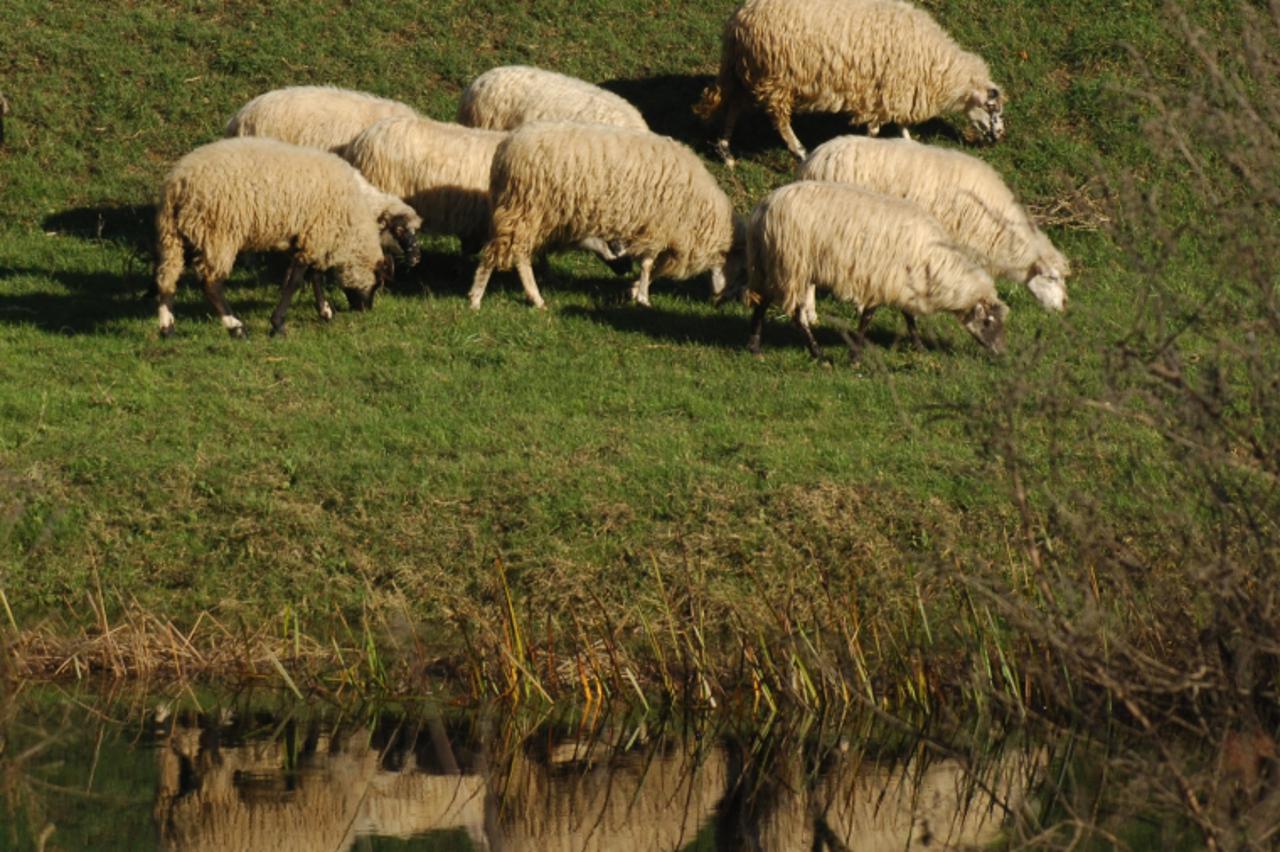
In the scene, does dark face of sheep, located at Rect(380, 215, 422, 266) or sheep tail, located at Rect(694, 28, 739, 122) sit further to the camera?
sheep tail, located at Rect(694, 28, 739, 122)

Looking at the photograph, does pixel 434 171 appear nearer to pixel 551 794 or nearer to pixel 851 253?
pixel 851 253

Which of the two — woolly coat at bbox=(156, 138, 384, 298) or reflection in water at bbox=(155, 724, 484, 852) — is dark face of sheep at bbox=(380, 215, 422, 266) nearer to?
woolly coat at bbox=(156, 138, 384, 298)

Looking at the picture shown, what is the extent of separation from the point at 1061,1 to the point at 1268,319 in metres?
14.9

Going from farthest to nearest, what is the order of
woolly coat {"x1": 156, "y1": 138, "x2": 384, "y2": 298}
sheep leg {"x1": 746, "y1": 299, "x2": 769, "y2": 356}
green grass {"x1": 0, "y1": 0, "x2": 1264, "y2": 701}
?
1. sheep leg {"x1": 746, "y1": 299, "x2": 769, "y2": 356}
2. woolly coat {"x1": 156, "y1": 138, "x2": 384, "y2": 298}
3. green grass {"x1": 0, "y1": 0, "x2": 1264, "y2": 701}

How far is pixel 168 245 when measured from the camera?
13.0m

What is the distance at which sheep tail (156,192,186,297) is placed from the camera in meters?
12.9

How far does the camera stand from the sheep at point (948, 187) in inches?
571

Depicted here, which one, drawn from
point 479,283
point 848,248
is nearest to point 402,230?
point 479,283

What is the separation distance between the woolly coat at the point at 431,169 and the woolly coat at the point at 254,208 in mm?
1083

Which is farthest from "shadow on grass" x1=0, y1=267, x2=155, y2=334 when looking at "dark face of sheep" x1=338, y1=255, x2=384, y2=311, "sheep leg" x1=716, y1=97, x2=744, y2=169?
"sheep leg" x1=716, y1=97, x2=744, y2=169

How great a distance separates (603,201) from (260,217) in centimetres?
246

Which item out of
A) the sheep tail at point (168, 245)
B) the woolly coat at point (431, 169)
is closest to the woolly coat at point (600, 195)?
the woolly coat at point (431, 169)

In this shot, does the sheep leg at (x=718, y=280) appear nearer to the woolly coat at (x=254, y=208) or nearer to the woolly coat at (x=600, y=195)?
the woolly coat at (x=600, y=195)

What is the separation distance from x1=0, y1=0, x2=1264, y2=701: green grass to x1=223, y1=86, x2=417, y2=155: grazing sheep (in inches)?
44.5
